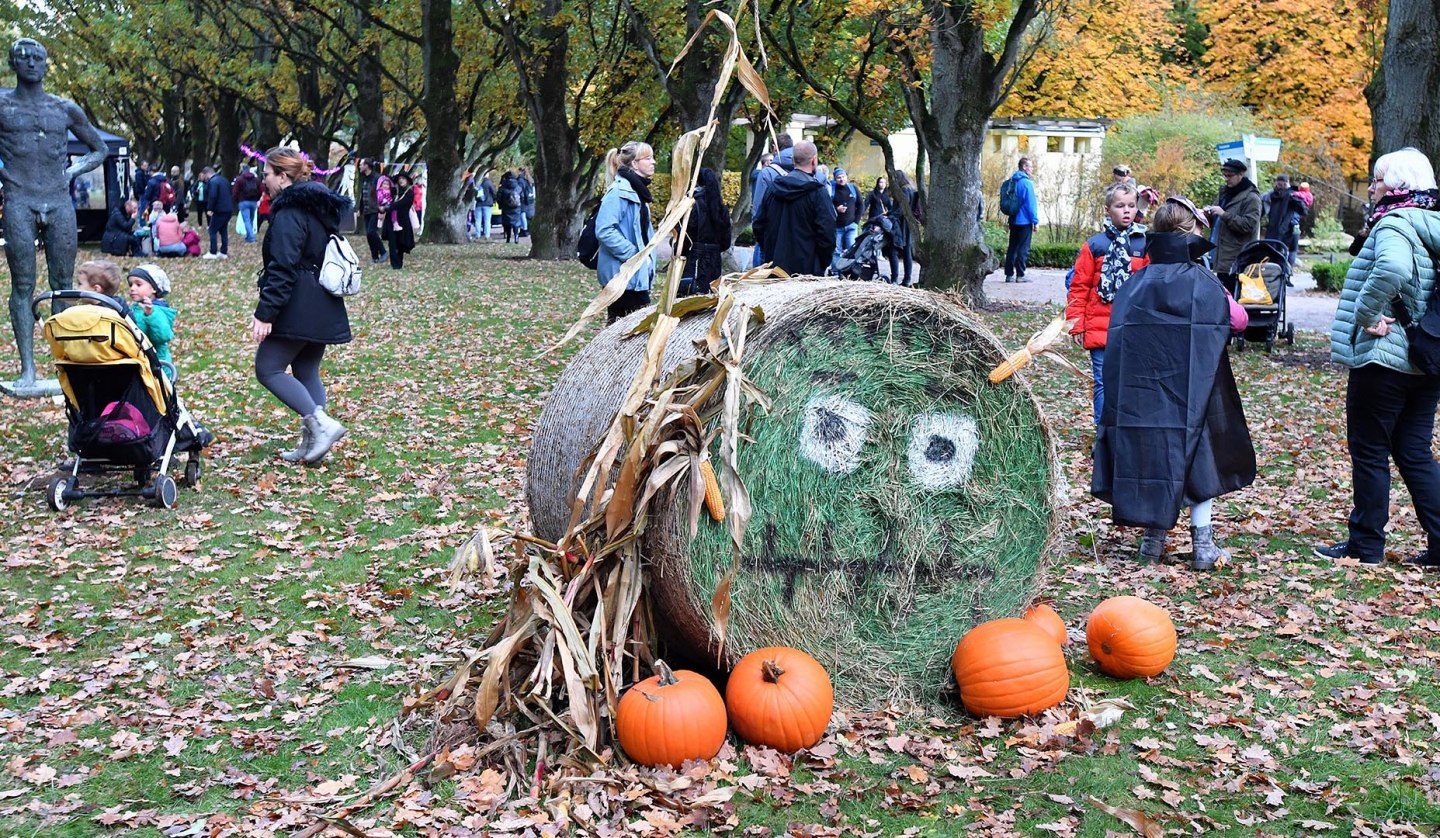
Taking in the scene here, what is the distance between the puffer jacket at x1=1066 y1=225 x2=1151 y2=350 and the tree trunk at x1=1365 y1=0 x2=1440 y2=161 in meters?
6.12

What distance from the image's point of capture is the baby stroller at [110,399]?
25.9 feet

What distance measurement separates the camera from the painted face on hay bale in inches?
206

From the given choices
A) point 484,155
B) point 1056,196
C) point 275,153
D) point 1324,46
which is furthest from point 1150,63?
point 275,153

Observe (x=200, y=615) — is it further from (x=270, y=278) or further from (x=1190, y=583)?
(x=1190, y=583)

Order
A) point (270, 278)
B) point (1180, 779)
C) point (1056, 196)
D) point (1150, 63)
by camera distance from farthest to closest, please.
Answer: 1. point (1150, 63)
2. point (1056, 196)
3. point (270, 278)
4. point (1180, 779)

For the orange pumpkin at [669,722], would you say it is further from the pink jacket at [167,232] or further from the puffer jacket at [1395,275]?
the pink jacket at [167,232]

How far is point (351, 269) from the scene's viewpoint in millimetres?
9047

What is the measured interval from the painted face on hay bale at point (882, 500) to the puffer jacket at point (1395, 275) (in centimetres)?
263

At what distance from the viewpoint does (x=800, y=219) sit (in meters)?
11.2

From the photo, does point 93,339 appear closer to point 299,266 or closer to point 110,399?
point 110,399

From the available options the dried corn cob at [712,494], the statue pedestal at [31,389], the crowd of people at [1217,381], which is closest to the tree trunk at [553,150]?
the statue pedestal at [31,389]

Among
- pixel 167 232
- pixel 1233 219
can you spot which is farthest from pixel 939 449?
pixel 167 232

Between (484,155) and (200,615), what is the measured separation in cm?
3193

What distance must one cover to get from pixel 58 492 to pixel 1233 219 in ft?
39.3
